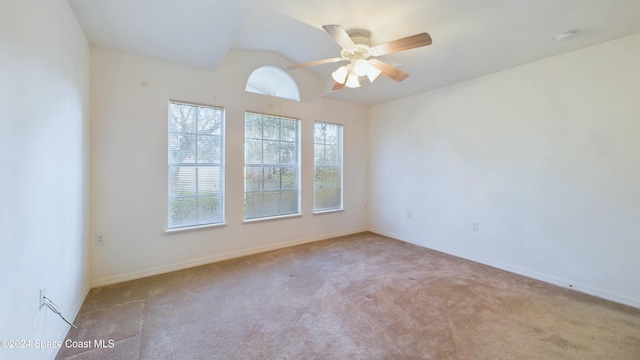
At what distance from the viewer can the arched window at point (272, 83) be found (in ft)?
12.7

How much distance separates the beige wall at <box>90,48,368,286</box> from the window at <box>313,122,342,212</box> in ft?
2.82

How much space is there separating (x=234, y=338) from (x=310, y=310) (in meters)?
0.69

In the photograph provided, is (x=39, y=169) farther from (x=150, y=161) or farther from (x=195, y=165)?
(x=195, y=165)

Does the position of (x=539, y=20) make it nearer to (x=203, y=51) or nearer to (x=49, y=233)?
(x=203, y=51)

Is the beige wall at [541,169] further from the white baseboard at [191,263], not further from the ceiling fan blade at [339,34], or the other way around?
the ceiling fan blade at [339,34]

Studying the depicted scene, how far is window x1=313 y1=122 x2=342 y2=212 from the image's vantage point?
15.3 feet

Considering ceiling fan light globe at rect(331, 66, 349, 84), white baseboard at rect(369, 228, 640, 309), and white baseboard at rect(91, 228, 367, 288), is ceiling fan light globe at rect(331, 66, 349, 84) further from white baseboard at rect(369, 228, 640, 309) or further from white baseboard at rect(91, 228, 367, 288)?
white baseboard at rect(369, 228, 640, 309)

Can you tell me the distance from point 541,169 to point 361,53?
2.58 m

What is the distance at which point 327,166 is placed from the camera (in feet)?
15.8

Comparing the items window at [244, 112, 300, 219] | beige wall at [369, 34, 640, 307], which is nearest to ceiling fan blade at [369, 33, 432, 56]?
beige wall at [369, 34, 640, 307]

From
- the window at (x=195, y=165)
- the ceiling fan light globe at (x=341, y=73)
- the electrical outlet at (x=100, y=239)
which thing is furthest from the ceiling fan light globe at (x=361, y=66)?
the electrical outlet at (x=100, y=239)

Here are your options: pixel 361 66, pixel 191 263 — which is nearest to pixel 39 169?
pixel 191 263

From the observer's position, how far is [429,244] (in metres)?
4.22

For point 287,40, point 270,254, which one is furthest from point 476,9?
point 270,254
